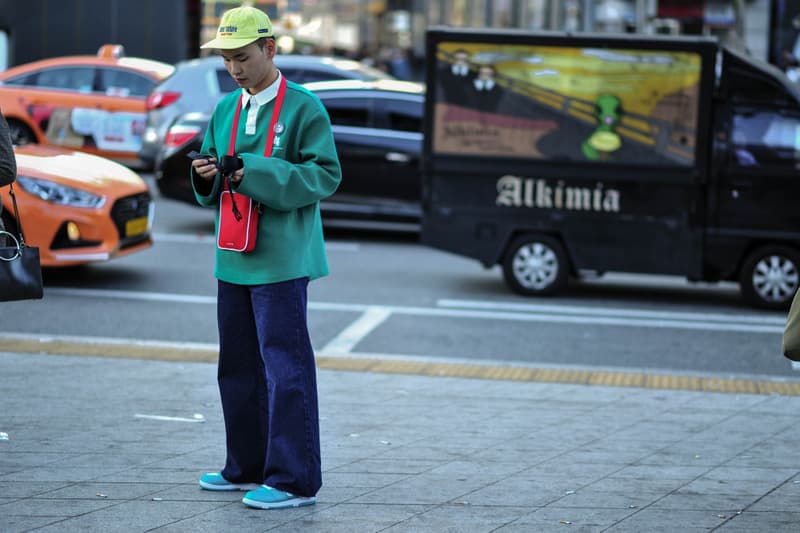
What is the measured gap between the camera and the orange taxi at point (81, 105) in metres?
18.6

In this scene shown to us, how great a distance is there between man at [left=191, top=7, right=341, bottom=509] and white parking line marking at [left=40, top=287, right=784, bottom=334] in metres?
5.89

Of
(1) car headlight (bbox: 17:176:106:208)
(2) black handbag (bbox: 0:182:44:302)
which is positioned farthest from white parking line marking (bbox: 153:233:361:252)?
(2) black handbag (bbox: 0:182:44:302)

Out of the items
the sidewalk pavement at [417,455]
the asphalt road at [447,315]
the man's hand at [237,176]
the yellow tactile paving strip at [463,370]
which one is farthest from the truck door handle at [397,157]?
the man's hand at [237,176]

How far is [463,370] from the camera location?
8.41 meters

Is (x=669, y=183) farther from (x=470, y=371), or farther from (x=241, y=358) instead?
(x=241, y=358)

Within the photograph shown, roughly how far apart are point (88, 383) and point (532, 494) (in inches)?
118

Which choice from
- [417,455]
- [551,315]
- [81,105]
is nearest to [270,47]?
[417,455]

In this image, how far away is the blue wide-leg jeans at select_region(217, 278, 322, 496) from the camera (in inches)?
191

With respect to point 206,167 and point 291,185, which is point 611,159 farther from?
point 206,167

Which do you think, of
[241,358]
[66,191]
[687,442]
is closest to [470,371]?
[687,442]

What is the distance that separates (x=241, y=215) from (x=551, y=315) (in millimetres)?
6540

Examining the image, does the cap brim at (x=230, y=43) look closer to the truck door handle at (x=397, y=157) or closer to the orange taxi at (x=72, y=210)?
the orange taxi at (x=72, y=210)

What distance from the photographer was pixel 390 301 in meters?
11.4

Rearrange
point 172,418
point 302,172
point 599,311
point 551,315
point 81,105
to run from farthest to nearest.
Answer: point 81,105 → point 599,311 → point 551,315 → point 172,418 → point 302,172
